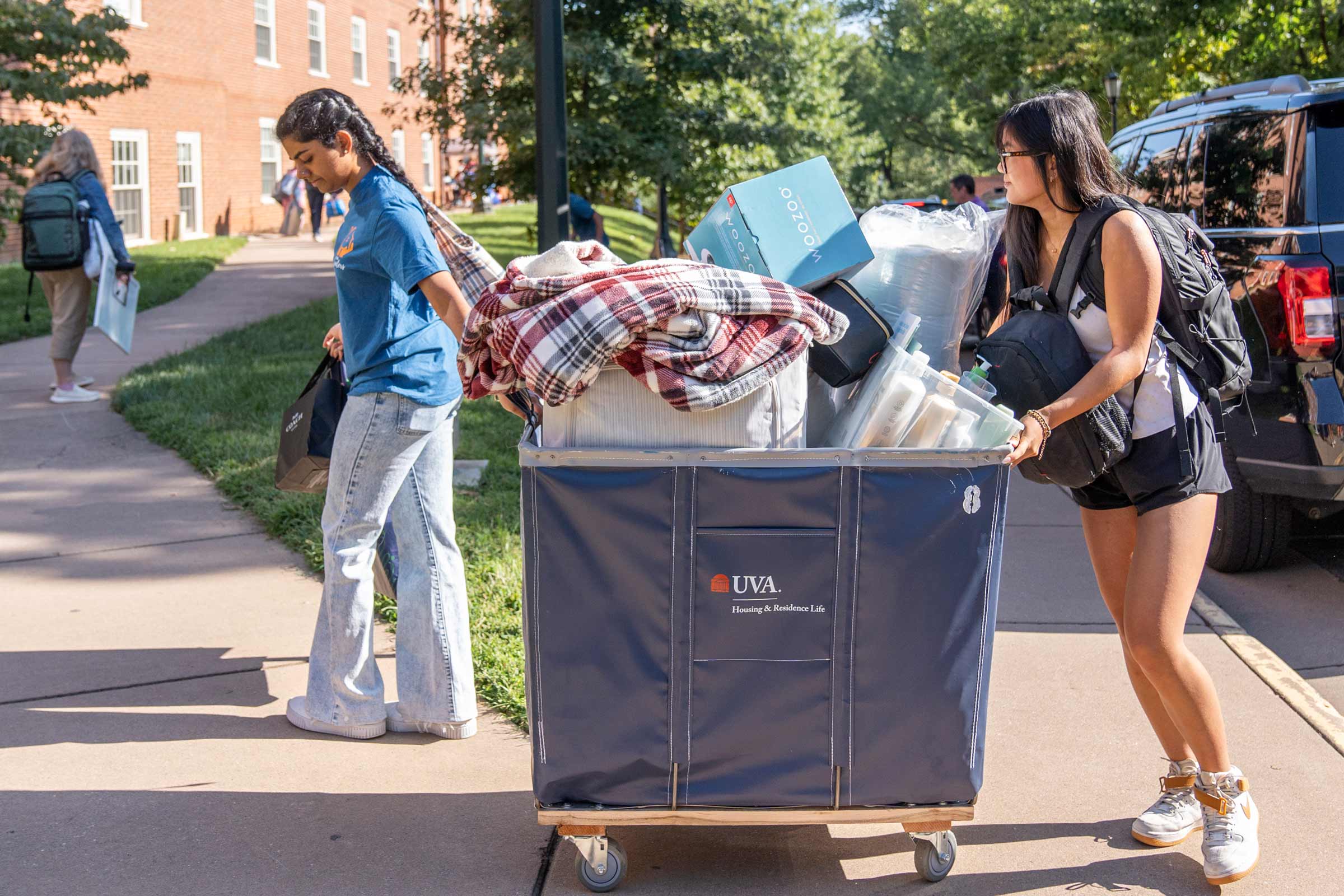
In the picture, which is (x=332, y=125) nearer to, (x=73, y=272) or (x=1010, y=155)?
(x=1010, y=155)

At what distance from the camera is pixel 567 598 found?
9.31 ft

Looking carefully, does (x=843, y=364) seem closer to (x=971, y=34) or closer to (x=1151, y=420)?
(x=1151, y=420)

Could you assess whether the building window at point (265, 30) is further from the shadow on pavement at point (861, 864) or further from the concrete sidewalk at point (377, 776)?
the shadow on pavement at point (861, 864)

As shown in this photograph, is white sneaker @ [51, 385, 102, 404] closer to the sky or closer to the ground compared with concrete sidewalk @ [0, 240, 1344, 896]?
closer to the sky

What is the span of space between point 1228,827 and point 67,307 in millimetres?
7956

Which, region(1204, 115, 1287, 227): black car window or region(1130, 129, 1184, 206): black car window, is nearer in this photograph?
region(1204, 115, 1287, 227): black car window

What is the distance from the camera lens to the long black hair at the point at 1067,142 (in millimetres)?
2994

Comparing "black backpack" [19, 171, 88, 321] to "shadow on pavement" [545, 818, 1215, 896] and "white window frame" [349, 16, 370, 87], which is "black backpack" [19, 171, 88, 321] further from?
"white window frame" [349, 16, 370, 87]

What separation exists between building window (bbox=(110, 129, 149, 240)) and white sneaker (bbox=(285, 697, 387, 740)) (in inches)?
756

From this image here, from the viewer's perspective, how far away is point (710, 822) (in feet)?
9.72

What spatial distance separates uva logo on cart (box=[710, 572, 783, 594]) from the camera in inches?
111

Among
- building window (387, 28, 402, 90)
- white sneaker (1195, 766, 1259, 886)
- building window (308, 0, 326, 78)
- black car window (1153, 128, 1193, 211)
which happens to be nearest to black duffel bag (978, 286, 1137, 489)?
white sneaker (1195, 766, 1259, 886)

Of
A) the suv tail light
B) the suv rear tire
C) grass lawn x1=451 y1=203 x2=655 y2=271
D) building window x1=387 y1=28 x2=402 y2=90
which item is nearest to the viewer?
the suv tail light

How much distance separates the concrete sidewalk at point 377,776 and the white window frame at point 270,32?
22526mm
